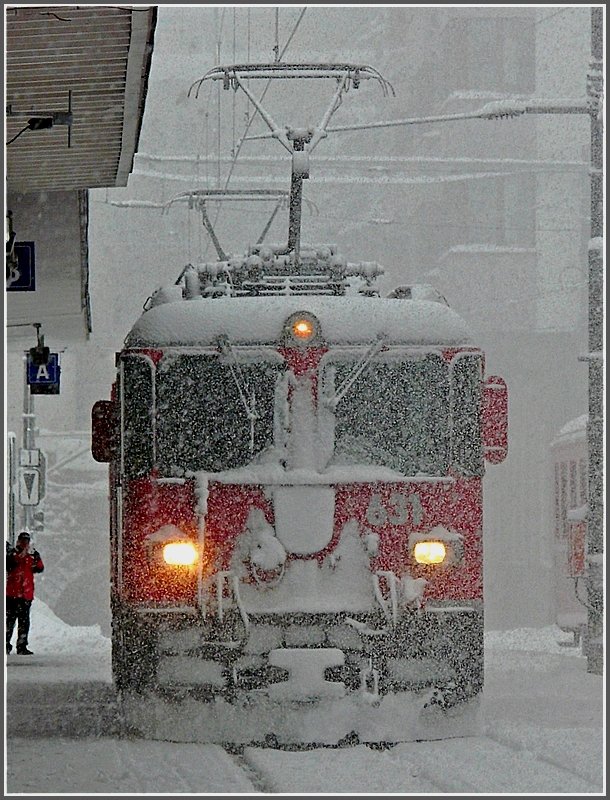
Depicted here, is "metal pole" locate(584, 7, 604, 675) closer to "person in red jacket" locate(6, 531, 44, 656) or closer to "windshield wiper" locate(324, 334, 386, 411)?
"windshield wiper" locate(324, 334, 386, 411)

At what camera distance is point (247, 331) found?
10.2 m

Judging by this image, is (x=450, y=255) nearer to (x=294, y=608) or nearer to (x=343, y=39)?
(x=343, y=39)

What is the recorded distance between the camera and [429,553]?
32.6 feet

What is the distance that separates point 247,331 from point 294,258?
62.9 inches

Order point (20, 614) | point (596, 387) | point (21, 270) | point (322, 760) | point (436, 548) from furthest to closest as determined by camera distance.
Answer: point (20, 614) < point (596, 387) < point (21, 270) < point (436, 548) < point (322, 760)

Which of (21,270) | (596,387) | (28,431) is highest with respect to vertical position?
(21,270)

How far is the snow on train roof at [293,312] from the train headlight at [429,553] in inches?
48.3

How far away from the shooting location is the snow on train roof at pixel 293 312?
33.6 ft

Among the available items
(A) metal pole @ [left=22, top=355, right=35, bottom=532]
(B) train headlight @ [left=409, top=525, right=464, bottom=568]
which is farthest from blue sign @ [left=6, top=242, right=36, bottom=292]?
(A) metal pole @ [left=22, top=355, right=35, bottom=532]

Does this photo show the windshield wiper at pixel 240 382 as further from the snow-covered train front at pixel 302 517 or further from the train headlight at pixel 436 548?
the train headlight at pixel 436 548

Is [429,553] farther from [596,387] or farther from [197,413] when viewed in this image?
[596,387]

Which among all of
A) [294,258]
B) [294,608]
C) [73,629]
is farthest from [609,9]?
[73,629]

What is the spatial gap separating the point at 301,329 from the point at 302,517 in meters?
1.15

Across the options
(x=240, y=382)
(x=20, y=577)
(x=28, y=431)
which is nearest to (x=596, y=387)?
(x=240, y=382)
